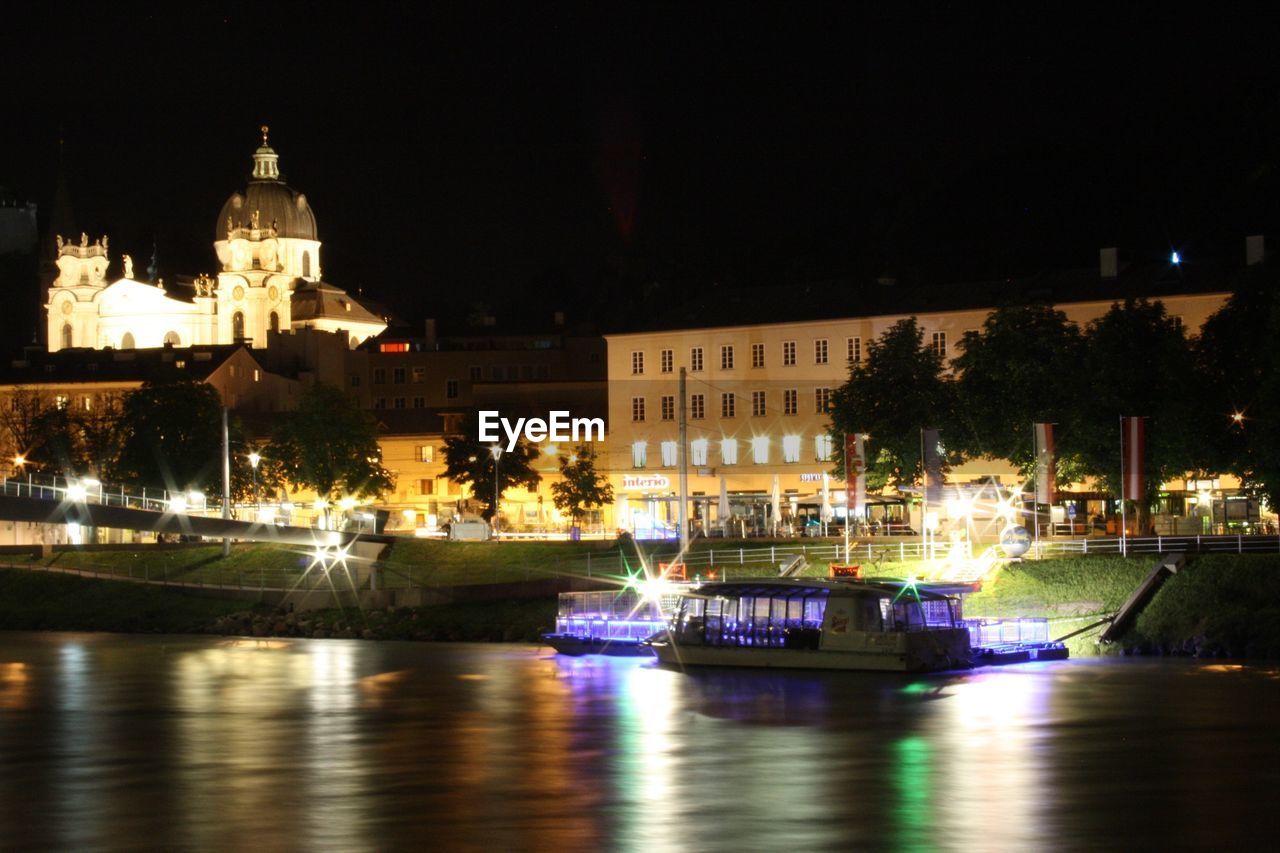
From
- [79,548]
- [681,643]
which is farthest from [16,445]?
[681,643]

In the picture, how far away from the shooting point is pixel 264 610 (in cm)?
7594

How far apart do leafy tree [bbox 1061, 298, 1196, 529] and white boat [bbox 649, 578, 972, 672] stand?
16.9 meters

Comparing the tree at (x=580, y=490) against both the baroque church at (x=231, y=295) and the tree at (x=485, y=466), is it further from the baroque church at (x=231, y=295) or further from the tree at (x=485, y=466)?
the baroque church at (x=231, y=295)

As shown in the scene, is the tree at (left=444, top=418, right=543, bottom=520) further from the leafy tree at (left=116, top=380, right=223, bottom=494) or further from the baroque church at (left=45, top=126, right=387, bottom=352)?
the baroque church at (left=45, top=126, right=387, bottom=352)

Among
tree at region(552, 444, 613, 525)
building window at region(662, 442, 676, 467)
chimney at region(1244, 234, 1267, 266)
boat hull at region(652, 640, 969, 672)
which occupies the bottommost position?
boat hull at region(652, 640, 969, 672)

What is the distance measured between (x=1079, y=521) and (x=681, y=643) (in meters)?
28.4

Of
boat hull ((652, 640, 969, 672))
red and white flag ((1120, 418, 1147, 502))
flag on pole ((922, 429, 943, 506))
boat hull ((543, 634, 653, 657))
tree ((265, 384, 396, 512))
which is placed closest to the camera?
boat hull ((652, 640, 969, 672))

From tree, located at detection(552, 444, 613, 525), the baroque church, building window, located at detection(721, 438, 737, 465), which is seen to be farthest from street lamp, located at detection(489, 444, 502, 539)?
the baroque church

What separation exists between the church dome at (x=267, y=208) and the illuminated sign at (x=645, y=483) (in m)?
103

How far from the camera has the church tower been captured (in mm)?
185250

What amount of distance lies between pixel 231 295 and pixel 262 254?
19.7ft

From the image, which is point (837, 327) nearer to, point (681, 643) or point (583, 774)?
point (681, 643)

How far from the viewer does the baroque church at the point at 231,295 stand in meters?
183

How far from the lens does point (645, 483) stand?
9762cm
